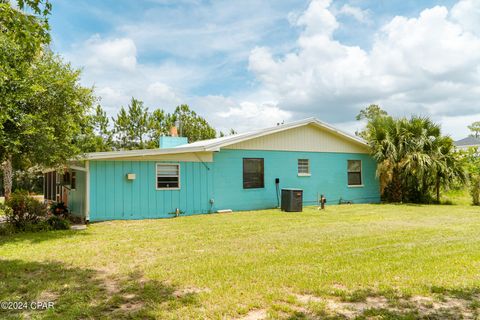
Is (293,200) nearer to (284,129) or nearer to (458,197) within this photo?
(284,129)

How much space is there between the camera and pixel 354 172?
53.9ft

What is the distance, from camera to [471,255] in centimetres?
550

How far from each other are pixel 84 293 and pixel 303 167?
1200cm

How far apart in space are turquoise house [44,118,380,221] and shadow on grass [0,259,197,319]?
591 centimetres

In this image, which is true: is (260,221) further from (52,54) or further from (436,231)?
(52,54)

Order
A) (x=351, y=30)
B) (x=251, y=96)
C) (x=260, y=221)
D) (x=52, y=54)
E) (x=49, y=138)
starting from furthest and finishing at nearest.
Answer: (x=251, y=96) < (x=351, y=30) < (x=260, y=221) < (x=52, y=54) < (x=49, y=138)

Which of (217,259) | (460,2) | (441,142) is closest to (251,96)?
(441,142)

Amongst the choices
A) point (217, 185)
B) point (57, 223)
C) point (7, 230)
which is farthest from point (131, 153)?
point (7, 230)

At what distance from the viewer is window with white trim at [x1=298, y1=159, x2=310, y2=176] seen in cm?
1493

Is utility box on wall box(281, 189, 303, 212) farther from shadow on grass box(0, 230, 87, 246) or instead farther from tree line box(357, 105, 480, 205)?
shadow on grass box(0, 230, 87, 246)

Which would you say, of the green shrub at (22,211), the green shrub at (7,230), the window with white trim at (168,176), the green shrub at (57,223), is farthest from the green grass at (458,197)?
the green shrub at (7,230)

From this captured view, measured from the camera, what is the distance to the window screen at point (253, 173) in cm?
1367

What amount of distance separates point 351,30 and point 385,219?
6640mm

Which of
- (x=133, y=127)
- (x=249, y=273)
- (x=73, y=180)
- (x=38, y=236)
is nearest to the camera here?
(x=249, y=273)
